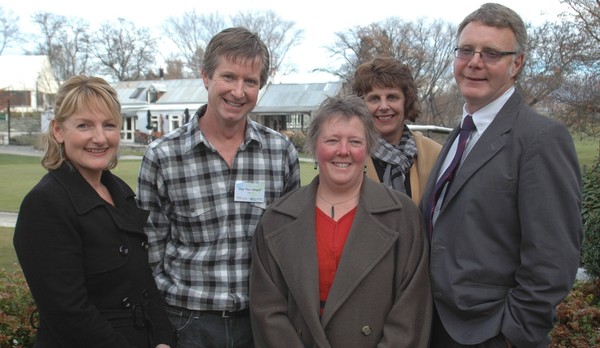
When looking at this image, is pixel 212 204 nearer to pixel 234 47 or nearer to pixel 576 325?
pixel 234 47

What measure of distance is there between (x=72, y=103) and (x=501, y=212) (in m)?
2.09

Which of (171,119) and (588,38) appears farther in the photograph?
(171,119)

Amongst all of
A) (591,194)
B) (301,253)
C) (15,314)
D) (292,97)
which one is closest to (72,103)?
(301,253)

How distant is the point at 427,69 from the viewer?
43.3 meters

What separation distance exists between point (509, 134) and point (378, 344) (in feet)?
3.93

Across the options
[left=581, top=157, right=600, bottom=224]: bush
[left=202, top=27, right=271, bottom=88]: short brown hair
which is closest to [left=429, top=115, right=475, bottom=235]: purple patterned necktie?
[left=202, top=27, right=271, bottom=88]: short brown hair

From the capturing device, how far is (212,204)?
3057 millimetres

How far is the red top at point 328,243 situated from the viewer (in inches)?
112

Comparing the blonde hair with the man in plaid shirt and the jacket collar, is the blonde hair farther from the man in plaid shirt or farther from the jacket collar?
the man in plaid shirt

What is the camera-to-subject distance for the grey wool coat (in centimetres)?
275

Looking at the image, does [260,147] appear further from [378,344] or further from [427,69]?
[427,69]

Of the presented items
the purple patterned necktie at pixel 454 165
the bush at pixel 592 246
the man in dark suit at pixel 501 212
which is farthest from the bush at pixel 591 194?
the man in dark suit at pixel 501 212

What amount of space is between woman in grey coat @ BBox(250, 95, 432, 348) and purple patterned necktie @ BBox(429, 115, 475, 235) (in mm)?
96

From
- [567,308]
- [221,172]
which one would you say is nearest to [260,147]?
[221,172]
